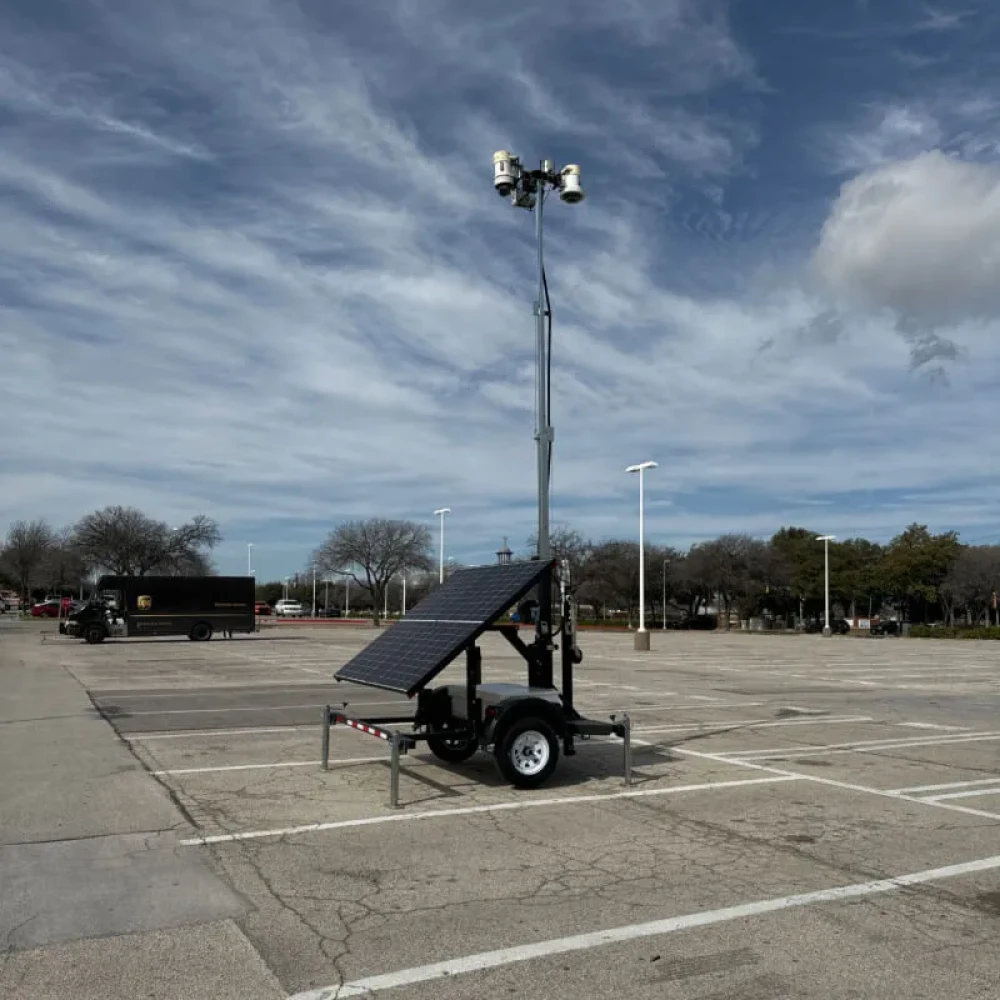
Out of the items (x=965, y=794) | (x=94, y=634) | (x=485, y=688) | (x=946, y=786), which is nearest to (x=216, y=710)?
(x=485, y=688)

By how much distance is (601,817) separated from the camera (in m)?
8.25

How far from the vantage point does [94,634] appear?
41.2 meters

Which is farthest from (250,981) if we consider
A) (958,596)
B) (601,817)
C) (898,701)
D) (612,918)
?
(958,596)

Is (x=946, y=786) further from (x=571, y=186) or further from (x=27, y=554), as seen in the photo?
(x=27, y=554)

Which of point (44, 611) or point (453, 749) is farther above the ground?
point (44, 611)

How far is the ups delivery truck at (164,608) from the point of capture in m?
41.8

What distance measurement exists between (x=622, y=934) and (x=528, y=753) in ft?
13.5

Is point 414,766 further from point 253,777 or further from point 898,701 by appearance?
point 898,701

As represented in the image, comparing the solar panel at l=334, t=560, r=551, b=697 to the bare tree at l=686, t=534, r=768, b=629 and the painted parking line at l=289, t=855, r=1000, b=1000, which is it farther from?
the bare tree at l=686, t=534, r=768, b=629

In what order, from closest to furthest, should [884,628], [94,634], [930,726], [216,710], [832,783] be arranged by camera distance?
1. [832,783]
2. [930,726]
3. [216,710]
4. [94,634]
5. [884,628]

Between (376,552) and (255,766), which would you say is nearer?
(255,766)

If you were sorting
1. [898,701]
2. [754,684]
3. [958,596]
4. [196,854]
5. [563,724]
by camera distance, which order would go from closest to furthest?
[196,854] → [563,724] → [898,701] → [754,684] → [958,596]

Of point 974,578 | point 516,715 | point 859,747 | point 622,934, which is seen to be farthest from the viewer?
point 974,578

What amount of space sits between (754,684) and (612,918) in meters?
18.1
